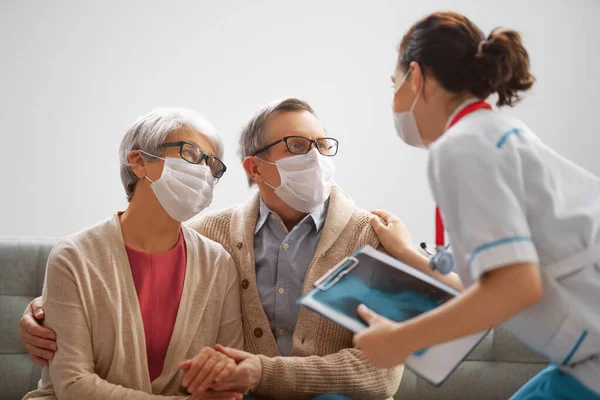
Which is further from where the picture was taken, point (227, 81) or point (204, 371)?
point (227, 81)

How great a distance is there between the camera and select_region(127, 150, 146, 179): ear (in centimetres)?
Answer: 179

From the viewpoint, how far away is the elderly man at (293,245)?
171 cm

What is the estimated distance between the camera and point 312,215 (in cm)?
196

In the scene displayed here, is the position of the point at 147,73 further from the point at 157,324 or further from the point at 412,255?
the point at 412,255

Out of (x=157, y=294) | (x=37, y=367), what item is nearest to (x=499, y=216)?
(x=157, y=294)

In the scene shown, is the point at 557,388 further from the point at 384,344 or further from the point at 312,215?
the point at 312,215

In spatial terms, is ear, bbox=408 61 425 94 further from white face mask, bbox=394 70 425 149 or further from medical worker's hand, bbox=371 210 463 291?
medical worker's hand, bbox=371 210 463 291

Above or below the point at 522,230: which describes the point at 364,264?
below

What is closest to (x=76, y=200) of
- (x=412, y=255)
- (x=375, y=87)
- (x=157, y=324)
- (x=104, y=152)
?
(x=104, y=152)

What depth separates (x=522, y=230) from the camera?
104cm

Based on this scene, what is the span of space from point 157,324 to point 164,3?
5.44 ft

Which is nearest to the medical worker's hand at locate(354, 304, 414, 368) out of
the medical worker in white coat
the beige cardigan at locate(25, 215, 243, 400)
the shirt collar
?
the medical worker in white coat

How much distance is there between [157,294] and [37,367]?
76 cm

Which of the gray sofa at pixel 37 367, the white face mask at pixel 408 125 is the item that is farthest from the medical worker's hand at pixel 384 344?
the gray sofa at pixel 37 367
